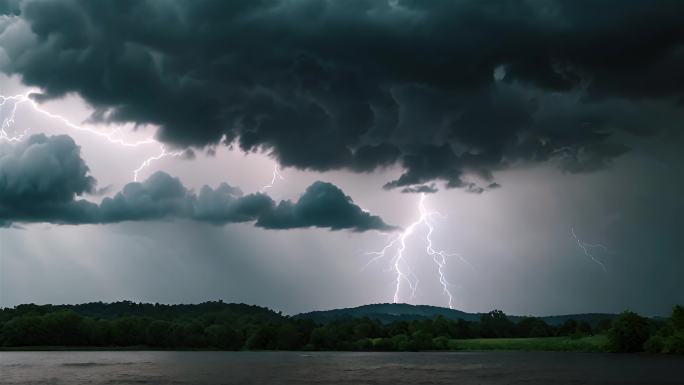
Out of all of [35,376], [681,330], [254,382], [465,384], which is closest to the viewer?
[465,384]

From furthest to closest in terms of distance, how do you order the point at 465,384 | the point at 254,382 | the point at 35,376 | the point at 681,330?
the point at 681,330 → the point at 35,376 → the point at 254,382 → the point at 465,384

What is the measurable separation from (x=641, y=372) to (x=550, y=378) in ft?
62.2

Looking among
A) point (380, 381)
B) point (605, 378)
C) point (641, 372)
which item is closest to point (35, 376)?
point (380, 381)

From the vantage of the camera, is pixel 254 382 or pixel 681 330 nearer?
pixel 254 382

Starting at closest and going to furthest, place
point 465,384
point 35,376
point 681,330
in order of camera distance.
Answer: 1. point 465,384
2. point 35,376
3. point 681,330

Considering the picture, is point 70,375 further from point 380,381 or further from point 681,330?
point 681,330

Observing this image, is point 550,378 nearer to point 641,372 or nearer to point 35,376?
point 641,372

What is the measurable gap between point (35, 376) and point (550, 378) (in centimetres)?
8535

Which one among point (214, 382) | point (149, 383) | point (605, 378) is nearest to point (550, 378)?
point (605, 378)

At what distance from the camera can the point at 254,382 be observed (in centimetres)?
10619

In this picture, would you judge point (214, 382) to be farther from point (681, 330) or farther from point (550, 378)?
point (681, 330)

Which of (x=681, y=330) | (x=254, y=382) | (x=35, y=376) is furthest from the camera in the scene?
(x=681, y=330)

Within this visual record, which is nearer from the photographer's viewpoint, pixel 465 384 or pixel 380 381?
pixel 465 384

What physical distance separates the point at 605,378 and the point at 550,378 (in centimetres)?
835
